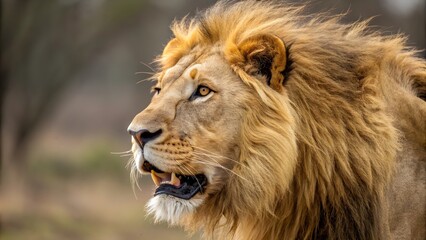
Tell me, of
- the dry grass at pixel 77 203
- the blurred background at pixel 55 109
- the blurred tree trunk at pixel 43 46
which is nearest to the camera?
the blurred background at pixel 55 109

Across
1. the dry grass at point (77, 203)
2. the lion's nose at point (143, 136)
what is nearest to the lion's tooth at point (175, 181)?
the lion's nose at point (143, 136)

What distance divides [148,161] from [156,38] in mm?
30416

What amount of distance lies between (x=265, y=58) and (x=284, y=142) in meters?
0.44

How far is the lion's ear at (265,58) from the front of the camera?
4.47m

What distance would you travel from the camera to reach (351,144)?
446 centimetres

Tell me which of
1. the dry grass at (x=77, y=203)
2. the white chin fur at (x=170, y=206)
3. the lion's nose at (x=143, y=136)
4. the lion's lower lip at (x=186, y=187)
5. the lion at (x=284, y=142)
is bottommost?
the white chin fur at (x=170, y=206)

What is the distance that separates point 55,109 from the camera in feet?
58.0

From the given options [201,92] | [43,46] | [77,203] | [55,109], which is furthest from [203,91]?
[55,109]

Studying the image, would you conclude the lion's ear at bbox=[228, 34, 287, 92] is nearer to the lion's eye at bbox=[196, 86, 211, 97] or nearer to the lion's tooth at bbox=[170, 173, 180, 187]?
the lion's eye at bbox=[196, 86, 211, 97]

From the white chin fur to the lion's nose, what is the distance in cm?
30

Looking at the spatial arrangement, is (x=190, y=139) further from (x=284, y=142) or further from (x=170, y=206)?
(x=284, y=142)

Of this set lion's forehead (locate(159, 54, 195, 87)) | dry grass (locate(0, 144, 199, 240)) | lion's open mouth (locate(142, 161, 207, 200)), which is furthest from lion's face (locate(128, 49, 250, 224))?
dry grass (locate(0, 144, 199, 240))

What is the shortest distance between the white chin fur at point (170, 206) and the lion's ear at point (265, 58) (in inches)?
26.9

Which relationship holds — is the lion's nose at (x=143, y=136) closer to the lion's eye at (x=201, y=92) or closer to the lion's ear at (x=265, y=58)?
the lion's eye at (x=201, y=92)
